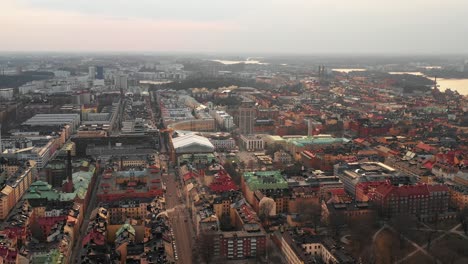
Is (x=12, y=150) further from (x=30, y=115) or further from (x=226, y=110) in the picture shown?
(x=226, y=110)

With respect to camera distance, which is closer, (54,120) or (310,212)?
(310,212)

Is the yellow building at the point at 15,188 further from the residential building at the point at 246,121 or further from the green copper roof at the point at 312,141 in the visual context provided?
the residential building at the point at 246,121

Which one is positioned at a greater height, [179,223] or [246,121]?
[246,121]

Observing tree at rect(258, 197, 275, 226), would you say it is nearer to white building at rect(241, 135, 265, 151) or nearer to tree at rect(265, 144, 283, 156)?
tree at rect(265, 144, 283, 156)

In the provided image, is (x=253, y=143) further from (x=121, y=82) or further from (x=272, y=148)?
(x=121, y=82)

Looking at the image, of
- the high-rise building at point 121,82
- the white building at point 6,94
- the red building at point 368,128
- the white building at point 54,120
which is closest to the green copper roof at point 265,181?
the red building at point 368,128

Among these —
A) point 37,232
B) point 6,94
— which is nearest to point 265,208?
point 37,232

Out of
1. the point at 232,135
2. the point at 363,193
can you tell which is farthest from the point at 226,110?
the point at 363,193

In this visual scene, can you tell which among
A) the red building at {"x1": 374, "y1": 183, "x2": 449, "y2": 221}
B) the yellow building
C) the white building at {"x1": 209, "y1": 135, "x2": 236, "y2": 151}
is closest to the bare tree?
the red building at {"x1": 374, "y1": 183, "x2": 449, "y2": 221}
